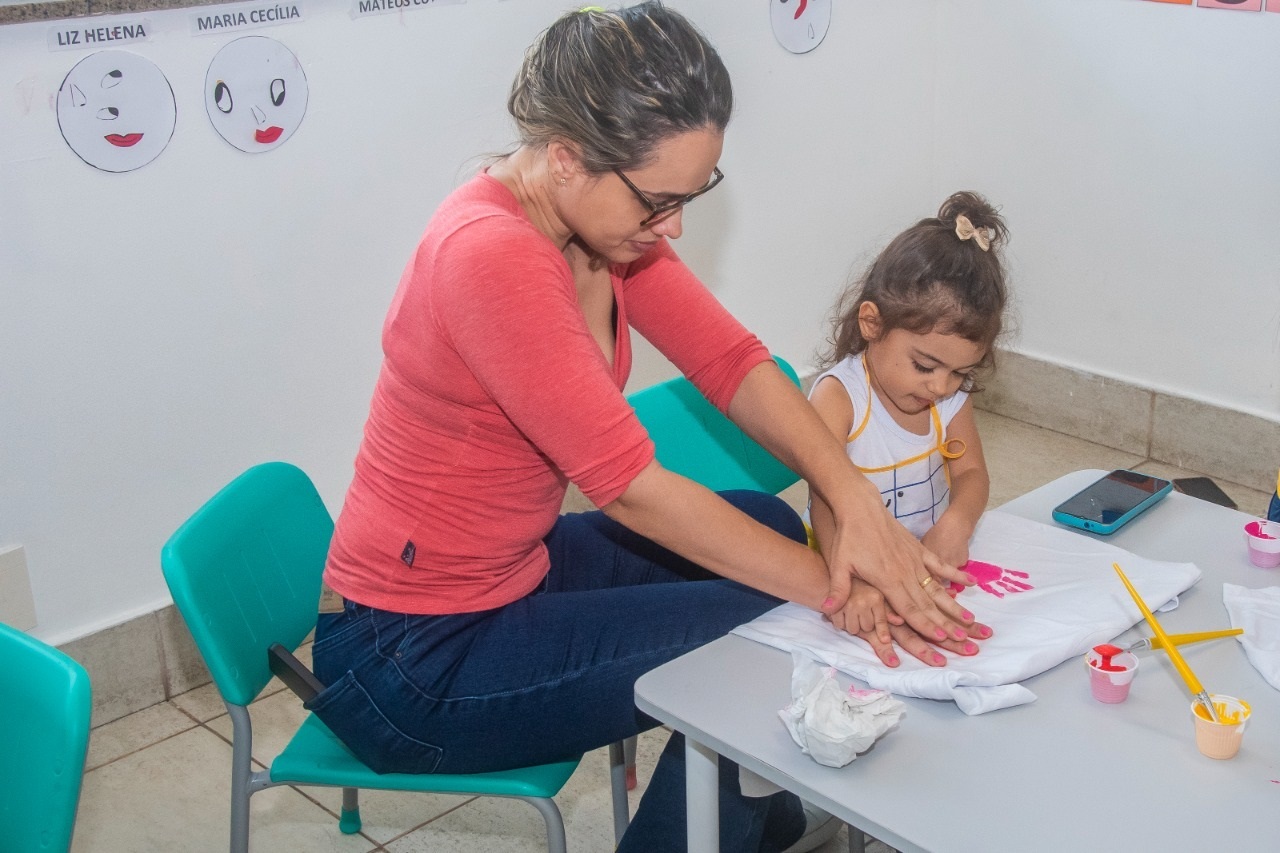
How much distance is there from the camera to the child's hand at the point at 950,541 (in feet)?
4.95

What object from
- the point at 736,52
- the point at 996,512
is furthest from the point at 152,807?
the point at 736,52

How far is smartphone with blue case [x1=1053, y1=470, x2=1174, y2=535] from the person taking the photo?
158 cm

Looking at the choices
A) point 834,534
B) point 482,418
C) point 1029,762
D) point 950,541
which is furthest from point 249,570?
point 1029,762

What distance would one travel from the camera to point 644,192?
1417 millimetres

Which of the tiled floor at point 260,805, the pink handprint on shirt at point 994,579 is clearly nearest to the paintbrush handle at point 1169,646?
the pink handprint on shirt at point 994,579

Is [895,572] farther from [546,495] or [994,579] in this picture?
[546,495]

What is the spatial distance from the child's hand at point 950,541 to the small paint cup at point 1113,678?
0.28 metres


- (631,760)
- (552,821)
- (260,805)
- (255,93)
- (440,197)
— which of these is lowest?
(260,805)

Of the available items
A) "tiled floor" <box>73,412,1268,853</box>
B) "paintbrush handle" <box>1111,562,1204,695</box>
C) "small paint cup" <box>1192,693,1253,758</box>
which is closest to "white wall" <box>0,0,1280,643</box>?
"tiled floor" <box>73,412,1268,853</box>

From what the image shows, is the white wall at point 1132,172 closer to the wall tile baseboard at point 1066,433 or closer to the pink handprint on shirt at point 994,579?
the wall tile baseboard at point 1066,433

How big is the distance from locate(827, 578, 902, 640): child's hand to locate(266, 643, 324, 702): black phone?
61 cm

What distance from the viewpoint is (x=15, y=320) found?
215 centimetres

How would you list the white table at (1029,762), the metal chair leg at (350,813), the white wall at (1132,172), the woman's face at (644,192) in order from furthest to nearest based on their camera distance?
the white wall at (1132,172), the metal chair leg at (350,813), the woman's face at (644,192), the white table at (1029,762)

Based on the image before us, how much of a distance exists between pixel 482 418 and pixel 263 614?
39 cm
